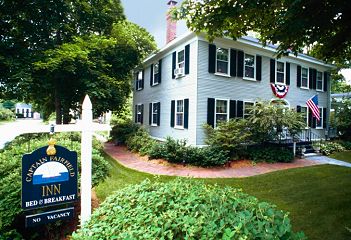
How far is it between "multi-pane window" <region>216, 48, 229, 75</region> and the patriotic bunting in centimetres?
387

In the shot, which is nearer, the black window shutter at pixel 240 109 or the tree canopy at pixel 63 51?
the tree canopy at pixel 63 51


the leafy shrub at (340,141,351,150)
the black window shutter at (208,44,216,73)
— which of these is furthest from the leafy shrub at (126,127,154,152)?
the leafy shrub at (340,141,351,150)

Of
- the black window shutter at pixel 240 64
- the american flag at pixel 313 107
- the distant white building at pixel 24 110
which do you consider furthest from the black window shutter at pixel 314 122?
the distant white building at pixel 24 110

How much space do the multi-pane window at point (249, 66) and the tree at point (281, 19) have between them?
610cm

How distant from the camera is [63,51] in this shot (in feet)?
42.8

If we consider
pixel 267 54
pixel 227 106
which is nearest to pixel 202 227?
pixel 227 106

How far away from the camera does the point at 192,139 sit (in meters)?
13.2

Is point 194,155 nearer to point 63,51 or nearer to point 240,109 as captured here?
point 240,109

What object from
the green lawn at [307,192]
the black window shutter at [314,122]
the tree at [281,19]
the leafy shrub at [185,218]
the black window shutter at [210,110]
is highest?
the tree at [281,19]

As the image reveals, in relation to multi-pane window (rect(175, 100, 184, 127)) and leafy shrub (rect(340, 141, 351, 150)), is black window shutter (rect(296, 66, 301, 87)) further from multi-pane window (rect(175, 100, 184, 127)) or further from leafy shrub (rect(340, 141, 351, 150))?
multi-pane window (rect(175, 100, 184, 127))

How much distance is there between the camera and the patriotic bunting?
52.2 ft

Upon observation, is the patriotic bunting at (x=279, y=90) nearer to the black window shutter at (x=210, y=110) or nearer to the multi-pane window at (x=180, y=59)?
the black window shutter at (x=210, y=110)

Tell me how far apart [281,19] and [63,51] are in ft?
36.1

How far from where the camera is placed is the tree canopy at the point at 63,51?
1266cm
